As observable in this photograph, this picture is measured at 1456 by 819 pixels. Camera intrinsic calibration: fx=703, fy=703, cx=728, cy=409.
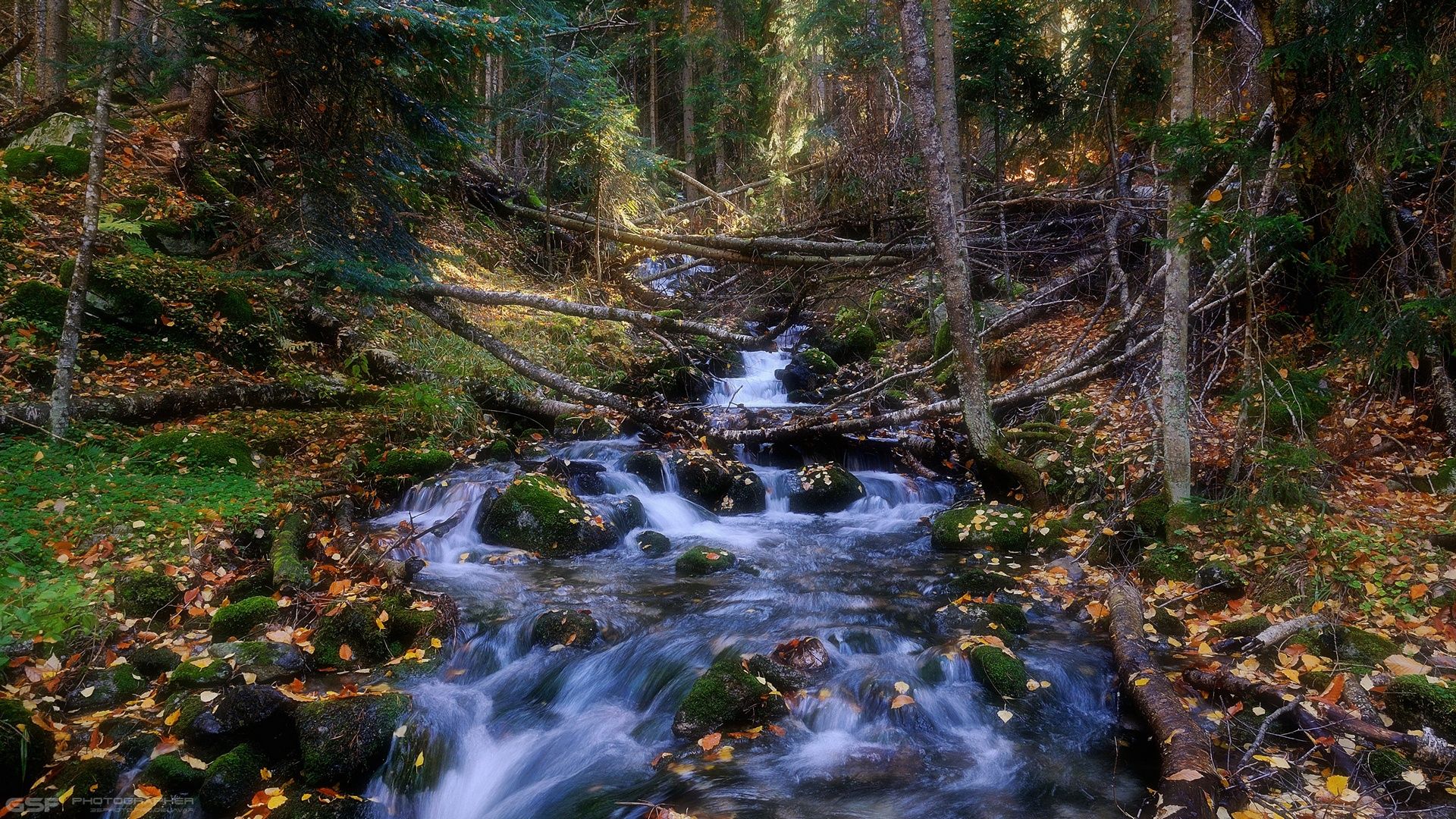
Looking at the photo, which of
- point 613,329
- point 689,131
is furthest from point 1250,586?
point 689,131

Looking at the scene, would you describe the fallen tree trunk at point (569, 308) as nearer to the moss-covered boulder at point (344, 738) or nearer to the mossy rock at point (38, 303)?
the mossy rock at point (38, 303)

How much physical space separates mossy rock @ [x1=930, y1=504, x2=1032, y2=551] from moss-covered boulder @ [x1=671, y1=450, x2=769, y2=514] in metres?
2.68

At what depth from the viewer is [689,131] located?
73.2 feet

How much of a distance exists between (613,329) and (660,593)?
29.3 feet

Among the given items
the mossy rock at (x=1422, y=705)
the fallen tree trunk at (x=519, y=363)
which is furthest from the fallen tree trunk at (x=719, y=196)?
the mossy rock at (x=1422, y=705)

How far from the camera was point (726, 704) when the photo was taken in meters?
5.19

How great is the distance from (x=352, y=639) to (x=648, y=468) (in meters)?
5.39

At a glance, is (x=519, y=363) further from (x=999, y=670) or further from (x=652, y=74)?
(x=652, y=74)

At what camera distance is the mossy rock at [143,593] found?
555cm

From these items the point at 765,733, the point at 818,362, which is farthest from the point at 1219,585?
the point at 818,362

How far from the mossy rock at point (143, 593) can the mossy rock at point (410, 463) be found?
3.19m

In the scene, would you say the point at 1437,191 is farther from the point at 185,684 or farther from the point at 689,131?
the point at 689,131

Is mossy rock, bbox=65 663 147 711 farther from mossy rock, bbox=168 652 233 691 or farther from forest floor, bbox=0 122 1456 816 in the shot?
mossy rock, bbox=168 652 233 691

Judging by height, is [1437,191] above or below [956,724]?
above
